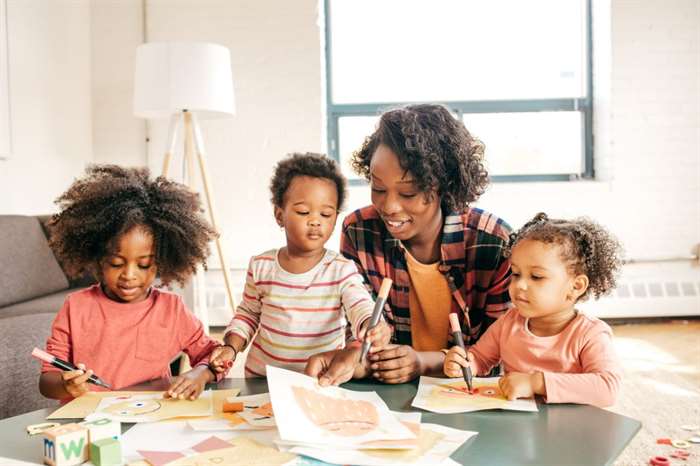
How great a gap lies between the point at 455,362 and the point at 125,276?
2.17ft

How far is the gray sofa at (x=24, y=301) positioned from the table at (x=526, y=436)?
961 millimetres

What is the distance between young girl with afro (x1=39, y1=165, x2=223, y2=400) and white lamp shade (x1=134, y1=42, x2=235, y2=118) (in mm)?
1888

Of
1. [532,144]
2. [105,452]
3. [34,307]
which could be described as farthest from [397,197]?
[532,144]

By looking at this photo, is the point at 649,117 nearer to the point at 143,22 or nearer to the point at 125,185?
→ the point at 143,22

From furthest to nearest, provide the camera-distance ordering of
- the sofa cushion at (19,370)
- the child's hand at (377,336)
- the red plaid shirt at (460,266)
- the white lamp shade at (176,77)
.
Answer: the white lamp shade at (176,77) → the sofa cushion at (19,370) → the red plaid shirt at (460,266) → the child's hand at (377,336)

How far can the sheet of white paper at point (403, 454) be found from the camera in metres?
0.78

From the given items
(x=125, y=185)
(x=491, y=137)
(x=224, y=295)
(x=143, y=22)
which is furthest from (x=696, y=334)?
(x=143, y=22)

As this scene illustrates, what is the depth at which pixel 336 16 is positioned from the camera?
4.34 meters

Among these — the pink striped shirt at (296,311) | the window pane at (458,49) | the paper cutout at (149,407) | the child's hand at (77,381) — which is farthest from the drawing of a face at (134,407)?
the window pane at (458,49)

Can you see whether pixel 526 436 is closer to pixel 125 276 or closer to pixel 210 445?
pixel 210 445

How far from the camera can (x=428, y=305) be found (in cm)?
157

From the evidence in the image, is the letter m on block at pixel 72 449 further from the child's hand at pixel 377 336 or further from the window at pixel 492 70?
the window at pixel 492 70

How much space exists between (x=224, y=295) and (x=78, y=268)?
2.80 m

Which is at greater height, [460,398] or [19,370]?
[460,398]
